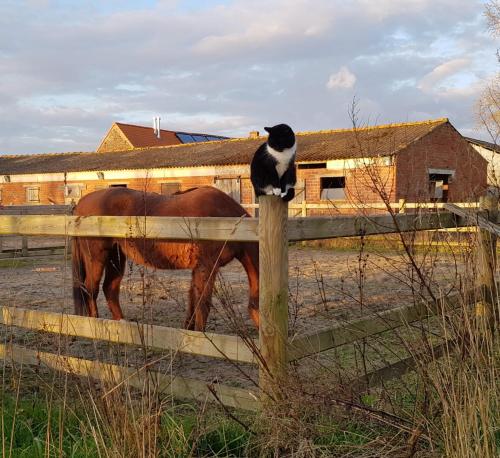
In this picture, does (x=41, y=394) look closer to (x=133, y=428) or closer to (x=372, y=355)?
(x=133, y=428)

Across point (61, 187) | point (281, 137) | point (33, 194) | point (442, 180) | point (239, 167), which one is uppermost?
point (239, 167)

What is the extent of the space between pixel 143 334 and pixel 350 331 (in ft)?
3.86

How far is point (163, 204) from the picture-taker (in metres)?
5.96

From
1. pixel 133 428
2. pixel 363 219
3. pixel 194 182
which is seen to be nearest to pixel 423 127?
pixel 194 182

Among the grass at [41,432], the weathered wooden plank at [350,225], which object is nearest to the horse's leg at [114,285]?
the grass at [41,432]

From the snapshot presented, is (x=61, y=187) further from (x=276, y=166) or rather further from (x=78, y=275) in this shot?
(x=276, y=166)

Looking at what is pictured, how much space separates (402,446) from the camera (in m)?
2.24

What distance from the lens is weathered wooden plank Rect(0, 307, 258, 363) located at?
2635 millimetres

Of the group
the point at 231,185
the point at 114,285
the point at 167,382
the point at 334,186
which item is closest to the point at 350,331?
the point at 167,382

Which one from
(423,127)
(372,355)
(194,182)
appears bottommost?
(372,355)

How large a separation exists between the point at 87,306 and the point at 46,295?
2.55 metres

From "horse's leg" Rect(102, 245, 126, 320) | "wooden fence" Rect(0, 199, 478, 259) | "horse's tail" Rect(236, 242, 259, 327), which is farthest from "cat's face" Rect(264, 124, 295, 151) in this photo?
"wooden fence" Rect(0, 199, 478, 259)

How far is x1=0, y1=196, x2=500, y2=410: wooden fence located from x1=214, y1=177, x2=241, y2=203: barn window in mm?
19288

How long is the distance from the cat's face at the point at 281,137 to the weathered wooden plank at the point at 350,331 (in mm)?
2265
